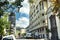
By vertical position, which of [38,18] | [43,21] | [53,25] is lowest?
[53,25]

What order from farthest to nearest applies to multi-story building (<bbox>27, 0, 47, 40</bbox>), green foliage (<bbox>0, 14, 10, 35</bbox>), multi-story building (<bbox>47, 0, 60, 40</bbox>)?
multi-story building (<bbox>27, 0, 47, 40</bbox>), multi-story building (<bbox>47, 0, 60, 40</bbox>), green foliage (<bbox>0, 14, 10, 35</bbox>)

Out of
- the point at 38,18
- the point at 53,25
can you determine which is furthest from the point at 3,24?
the point at 53,25

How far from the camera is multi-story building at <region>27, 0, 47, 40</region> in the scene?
489 centimetres

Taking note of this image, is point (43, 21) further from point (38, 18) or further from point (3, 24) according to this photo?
point (3, 24)

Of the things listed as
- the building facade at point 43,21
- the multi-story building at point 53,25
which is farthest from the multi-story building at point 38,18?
the multi-story building at point 53,25

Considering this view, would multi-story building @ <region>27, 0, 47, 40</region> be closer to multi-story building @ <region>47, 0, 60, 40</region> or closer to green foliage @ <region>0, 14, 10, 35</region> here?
multi-story building @ <region>47, 0, 60, 40</region>

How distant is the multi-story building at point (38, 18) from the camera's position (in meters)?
4.89

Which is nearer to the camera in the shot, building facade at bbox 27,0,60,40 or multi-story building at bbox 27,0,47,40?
building facade at bbox 27,0,60,40

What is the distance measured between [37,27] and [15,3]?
5.19 ft

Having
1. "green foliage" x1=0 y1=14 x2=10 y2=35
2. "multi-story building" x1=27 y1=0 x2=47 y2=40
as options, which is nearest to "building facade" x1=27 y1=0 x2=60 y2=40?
"multi-story building" x1=27 y1=0 x2=47 y2=40

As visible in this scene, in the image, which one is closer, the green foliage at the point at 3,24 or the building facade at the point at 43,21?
the green foliage at the point at 3,24

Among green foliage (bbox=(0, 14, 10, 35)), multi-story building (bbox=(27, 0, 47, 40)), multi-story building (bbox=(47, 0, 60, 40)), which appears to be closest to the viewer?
green foliage (bbox=(0, 14, 10, 35))

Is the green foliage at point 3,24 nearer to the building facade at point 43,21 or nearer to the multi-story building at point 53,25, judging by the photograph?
the building facade at point 43,21

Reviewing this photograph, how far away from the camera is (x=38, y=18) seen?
511 centimetres
